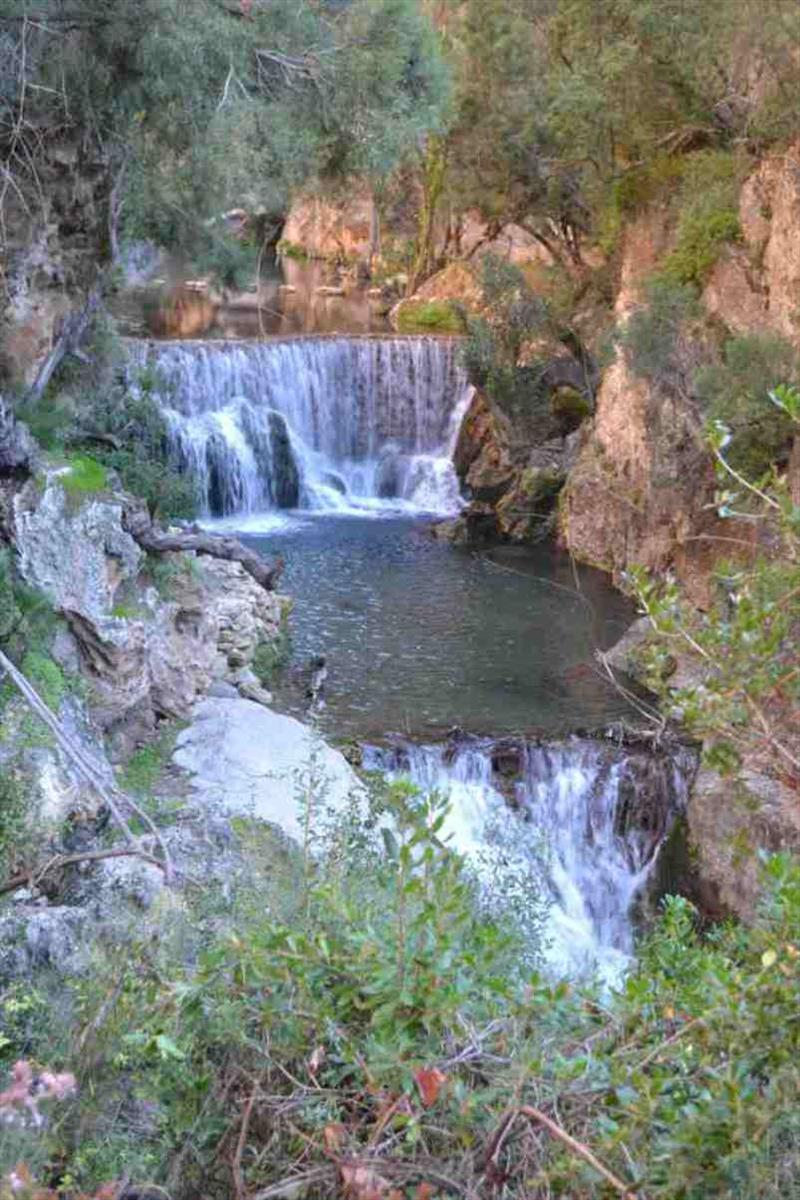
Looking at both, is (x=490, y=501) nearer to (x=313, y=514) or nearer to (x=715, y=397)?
(x=313, y=514)

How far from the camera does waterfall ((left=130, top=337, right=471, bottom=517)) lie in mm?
19859

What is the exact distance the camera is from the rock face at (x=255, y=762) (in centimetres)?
941

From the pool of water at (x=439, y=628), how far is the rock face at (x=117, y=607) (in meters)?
1.41

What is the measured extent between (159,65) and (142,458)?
4304 millimetres

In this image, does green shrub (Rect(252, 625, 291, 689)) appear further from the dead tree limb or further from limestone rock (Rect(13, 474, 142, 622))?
the dead tree limb

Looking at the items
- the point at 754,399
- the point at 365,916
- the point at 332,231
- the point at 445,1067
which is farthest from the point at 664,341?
the point at 332,231

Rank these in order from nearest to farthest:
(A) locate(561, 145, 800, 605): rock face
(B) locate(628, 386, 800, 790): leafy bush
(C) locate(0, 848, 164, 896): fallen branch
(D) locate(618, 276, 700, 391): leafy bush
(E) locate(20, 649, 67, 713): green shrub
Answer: (B) locate(628, 386, 800, 790): leafy bush < (C) locate(0, 848, 164, 896): fallen branch < (E) locate(20, 649, 67, 713): green shrub < (A) locate(561, 145, 800, 605): rock face < (D) locate(618, 276, 700, 391): leafy bush

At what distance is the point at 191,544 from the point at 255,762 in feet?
8.16

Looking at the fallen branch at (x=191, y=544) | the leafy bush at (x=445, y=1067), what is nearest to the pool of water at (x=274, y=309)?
the fallen branch at (x=191, y=544)

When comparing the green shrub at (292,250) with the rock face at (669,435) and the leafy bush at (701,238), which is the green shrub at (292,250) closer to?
the rock face at (669,435)

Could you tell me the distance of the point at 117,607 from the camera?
10734 mm

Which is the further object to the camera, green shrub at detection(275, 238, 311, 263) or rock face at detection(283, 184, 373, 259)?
green shrub at detection(275, 238, 311, 263)

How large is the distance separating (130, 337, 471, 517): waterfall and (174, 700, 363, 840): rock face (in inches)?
340

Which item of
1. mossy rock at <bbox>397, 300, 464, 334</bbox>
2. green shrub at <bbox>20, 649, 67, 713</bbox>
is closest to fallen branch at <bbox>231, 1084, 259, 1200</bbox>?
green shrub at <bbox>20, 649, 67, 713</bbox>
